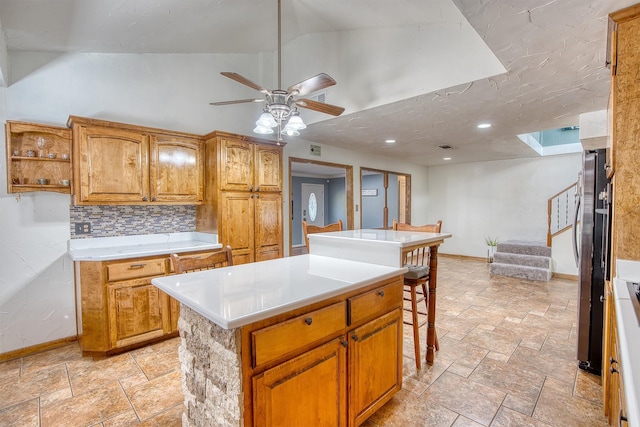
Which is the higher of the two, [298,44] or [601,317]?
[298,44]

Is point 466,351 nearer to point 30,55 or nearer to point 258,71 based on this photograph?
point 258,71

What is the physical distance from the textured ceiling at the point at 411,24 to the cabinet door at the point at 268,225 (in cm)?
110

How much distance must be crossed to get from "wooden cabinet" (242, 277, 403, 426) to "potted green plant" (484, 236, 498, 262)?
18.0 ft

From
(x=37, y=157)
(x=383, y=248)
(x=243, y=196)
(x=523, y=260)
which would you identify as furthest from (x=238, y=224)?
(x=523, y=260)

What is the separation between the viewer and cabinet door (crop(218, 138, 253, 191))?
3.34 meters

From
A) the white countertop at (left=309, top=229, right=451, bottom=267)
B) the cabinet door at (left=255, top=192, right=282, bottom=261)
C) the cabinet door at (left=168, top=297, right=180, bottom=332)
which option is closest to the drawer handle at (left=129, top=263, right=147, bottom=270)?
the cabinet door at (left=168, top=297, right=180, bottom=332)

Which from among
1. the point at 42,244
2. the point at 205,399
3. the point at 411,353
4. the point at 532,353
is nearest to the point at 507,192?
the point at 532,353

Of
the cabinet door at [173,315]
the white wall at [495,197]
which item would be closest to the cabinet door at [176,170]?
the cabinet door at [173,315]

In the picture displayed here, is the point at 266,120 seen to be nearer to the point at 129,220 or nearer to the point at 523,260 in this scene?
the point at 129,220

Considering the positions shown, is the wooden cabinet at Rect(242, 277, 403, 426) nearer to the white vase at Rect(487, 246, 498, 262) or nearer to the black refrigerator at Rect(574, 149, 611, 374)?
the black refrigerator at Rect(574, 149, 611, 374)

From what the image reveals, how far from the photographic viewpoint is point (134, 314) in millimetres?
2783

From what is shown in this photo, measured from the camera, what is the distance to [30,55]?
2.69 meters

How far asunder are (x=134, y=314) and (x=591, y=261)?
3785 mm

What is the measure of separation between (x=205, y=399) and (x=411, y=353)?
1869 mm
